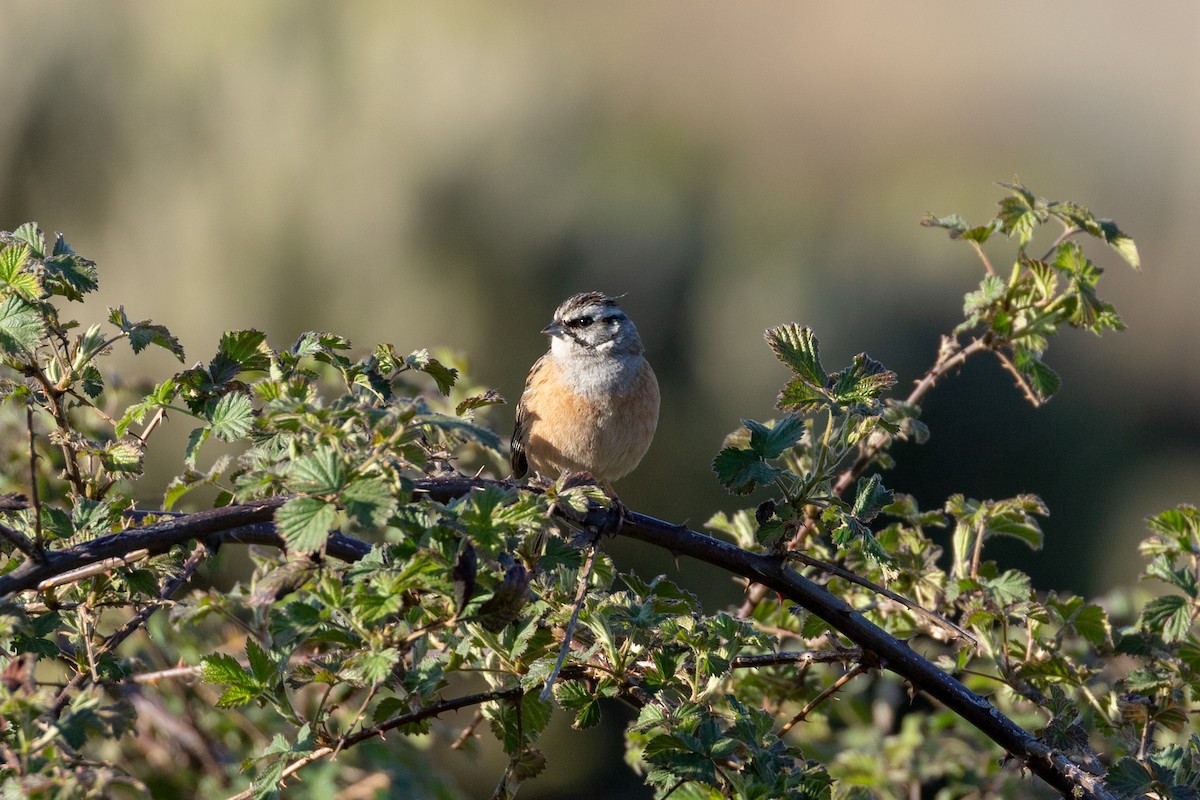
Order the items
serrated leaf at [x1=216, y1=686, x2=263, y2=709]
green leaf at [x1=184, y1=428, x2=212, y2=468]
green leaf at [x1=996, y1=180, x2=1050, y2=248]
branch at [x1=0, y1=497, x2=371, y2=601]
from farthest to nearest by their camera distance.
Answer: green leaf at [x1=996, y1=180, x2=1050, y2=248], green leaf at [x1=184, y1=428, x2=212, y2=468], serrated leaf at [x1=216, y1=686, x2=263, y2=709], branch at [x1=0, y1=497, x2=371, y2=601]

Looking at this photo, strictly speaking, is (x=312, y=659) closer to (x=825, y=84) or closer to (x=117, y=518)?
(x=117, y=518)

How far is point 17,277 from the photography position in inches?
69.2

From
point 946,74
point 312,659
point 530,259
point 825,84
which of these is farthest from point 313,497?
point 946,74

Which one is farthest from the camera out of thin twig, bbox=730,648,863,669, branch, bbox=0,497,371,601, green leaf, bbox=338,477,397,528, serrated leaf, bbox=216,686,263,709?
thin twig, bbox=730,648,863,669

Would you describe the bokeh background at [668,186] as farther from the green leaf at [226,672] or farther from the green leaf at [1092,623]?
the green leaf at [226,672]

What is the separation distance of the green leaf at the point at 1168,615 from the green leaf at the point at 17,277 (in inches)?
86.1

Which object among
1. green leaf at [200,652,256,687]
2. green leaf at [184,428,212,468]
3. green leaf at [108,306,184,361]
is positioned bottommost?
green leaf at [200,652,256,687]

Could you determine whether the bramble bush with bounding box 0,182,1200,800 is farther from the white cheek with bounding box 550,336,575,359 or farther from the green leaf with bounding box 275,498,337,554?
the white cheek with bounding box 550,336,575,359

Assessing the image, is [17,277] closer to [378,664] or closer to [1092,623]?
[378,664]

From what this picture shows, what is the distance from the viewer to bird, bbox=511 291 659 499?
389cm

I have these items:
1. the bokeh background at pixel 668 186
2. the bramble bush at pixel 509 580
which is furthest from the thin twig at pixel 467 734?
the bokeh background at pixel 668 186

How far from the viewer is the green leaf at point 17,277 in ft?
5.72

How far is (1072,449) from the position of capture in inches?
253

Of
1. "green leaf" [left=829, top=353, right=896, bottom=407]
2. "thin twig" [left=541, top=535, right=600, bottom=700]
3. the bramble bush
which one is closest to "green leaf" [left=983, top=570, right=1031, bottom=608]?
the bramble bush
